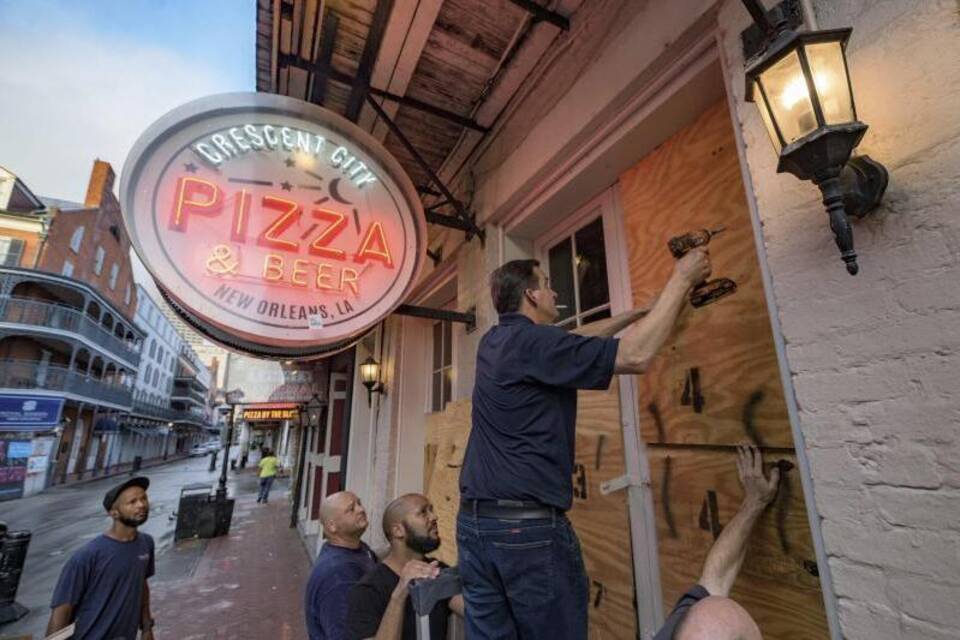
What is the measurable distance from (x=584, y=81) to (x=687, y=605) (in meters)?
2.74

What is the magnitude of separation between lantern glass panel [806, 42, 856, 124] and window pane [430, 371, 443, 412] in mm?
4428

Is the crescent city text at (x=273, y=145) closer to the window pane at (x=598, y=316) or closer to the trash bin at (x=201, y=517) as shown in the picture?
the window pane at (x=598, y=316)

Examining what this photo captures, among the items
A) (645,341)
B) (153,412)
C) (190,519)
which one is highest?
(153,412)

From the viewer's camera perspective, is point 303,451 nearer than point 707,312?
No

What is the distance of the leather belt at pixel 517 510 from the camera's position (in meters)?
1.41

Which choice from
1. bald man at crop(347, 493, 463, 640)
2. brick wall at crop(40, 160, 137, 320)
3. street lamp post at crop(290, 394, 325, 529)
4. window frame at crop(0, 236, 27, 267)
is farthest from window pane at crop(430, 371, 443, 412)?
window frame at crop(0, 236, 27, 267)

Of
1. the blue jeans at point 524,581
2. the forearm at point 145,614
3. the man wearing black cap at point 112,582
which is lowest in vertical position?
the forearm at point 145,614

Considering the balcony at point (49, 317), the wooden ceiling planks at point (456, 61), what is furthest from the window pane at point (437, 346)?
the balcony at point (49, 317)

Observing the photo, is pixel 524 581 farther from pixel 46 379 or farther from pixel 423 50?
pixel 46 379

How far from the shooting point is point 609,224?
2.84 metres

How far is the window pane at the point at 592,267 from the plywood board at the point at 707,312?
377mm

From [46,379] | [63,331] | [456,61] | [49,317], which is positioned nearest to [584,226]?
[456,61]

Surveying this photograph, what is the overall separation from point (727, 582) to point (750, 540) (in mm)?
364

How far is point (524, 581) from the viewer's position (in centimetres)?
135
